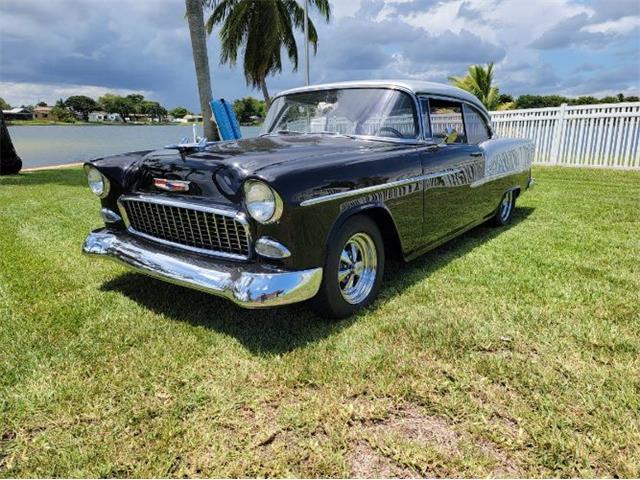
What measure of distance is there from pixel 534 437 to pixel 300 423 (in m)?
0.96

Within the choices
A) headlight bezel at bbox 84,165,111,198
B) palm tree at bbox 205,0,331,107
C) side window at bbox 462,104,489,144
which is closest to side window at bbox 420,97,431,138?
side window at bbox 462,104,489,144

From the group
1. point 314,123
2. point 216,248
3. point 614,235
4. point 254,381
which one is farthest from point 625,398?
point 614,235

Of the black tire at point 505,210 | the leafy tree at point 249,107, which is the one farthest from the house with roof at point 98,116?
the black tire at point 505,210

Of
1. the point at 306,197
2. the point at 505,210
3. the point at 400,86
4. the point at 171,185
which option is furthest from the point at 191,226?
the point at 505,210

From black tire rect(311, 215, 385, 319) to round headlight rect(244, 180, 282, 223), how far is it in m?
0.44

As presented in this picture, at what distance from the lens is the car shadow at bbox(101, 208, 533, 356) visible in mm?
2666

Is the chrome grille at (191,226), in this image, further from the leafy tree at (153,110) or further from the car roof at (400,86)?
the leafy tree at (153,110)

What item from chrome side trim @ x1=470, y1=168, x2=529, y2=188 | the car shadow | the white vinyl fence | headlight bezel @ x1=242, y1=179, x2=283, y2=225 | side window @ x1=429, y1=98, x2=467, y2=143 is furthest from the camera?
the white vinyl fence

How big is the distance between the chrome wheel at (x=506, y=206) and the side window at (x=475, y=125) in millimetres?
807

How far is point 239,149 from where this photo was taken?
3080mm

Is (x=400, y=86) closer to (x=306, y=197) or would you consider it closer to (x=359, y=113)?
(x=359, y=113)

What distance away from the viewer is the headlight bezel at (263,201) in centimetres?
235

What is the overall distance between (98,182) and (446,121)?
9.89 feet

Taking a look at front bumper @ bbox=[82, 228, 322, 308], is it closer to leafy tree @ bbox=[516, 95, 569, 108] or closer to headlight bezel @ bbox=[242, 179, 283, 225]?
headlight bezel @ bbox=[242, 179, 283, 225]
